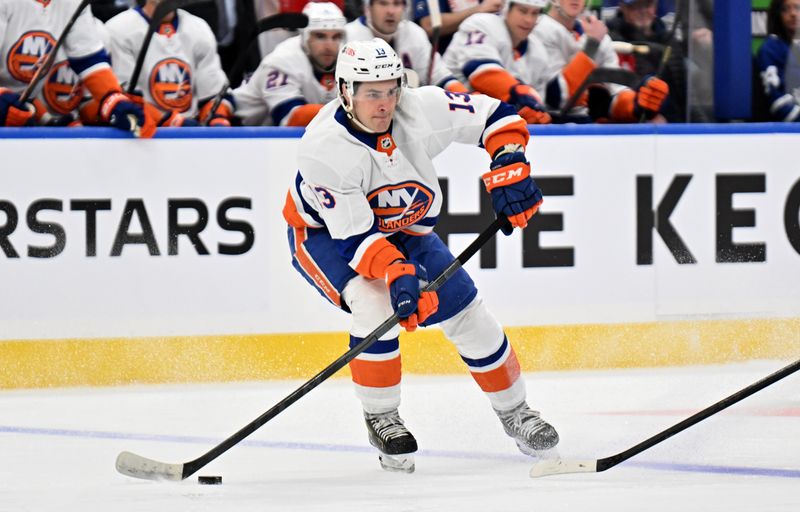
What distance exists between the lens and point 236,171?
4738mm

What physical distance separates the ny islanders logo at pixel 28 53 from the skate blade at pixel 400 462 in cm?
206

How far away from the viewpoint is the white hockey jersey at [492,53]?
513 centimetres

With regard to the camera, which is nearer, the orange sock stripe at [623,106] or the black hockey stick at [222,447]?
the black hockey stick at [222,447]

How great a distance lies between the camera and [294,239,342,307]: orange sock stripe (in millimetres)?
3629

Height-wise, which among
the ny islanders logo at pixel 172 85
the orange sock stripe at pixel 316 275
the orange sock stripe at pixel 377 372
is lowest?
the orange sock stripe at pixel 377 372

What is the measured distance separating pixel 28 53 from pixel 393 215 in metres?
1.84

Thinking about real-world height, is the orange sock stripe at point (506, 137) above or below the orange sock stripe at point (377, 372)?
above

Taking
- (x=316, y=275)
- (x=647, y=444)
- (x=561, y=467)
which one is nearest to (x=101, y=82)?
(x=316, y=275)

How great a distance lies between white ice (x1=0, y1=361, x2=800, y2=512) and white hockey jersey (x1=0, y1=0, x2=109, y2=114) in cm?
109

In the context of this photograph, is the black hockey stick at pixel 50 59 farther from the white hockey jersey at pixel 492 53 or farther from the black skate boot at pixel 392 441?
the black skate boot at pixel 392 441

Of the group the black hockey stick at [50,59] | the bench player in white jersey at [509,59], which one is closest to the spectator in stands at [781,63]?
the bench player in white jersey at [509,59]

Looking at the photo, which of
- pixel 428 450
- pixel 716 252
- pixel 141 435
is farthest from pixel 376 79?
pixel 716 252

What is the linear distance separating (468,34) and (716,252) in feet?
3.92

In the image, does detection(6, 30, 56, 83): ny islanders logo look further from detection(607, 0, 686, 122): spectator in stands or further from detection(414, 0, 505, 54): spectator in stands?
detection(607, 0, 686, 122): spectator in stands
